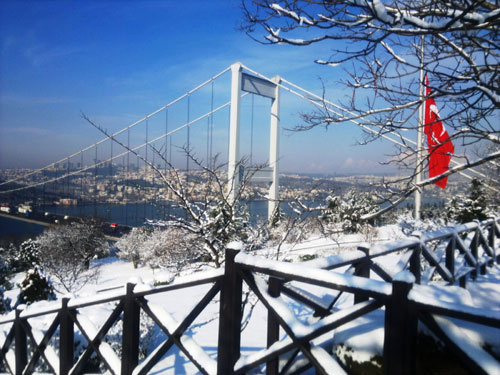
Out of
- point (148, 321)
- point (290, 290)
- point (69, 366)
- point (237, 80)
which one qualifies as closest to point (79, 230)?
point (237, 80)

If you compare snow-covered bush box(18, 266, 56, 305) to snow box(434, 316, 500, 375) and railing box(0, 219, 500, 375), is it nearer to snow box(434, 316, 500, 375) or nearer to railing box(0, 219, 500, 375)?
railing box(0, 219, 500, 375)

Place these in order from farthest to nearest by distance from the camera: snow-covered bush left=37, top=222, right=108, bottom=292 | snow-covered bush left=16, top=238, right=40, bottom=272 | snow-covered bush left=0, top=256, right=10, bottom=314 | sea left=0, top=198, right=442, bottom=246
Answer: sea left=0, top=198, right=442, bottom=246, snow-covered bush left=16, top=238, right=40, bottom=272, snow-covered bush left=37, top=222, right=108, bottom=292, snow-covered bush left=0, top=256, right=10, bottom=314

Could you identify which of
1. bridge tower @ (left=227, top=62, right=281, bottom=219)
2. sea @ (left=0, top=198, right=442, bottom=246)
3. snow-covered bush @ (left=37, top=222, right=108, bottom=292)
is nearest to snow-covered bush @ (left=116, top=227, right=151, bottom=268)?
sea @ (left=0, top=198, right=442, bottom=246)

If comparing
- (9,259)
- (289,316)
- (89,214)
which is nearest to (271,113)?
(289,316)

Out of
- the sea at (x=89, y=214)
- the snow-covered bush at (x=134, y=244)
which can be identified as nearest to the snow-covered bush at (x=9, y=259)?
the sea at (x=89, y=214)

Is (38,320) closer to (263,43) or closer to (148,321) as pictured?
(148,321)

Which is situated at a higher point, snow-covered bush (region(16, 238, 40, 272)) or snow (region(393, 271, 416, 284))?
snow (region(393, 271, 416, 284))

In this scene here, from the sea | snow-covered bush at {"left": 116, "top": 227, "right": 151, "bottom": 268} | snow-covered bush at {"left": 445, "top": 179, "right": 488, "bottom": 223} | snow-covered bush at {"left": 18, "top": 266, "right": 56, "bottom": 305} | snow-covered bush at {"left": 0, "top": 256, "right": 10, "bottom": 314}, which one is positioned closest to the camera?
snow-covered bush at {"left": 0, "top": 256, "right": 10, "bottom": 314}
